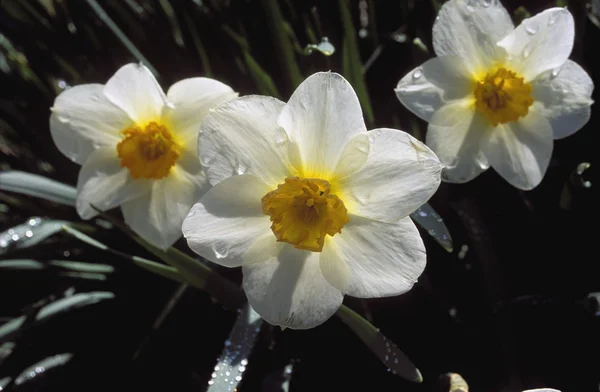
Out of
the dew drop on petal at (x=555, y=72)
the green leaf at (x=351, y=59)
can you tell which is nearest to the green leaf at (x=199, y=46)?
the green leaf at (x=351, y=59)

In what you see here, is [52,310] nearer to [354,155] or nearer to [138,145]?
[138,145]

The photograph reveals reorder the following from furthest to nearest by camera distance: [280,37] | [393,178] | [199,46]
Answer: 1. [199,46]
2. [280,37]
3. [393,178]

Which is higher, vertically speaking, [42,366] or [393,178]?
[393,178]

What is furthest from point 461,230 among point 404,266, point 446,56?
point 404,266

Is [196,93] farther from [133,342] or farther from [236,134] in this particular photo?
[133,342]

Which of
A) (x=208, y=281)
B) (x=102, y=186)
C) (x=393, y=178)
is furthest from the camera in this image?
(x=102, y=186)

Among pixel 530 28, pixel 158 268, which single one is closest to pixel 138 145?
pixel 158 268

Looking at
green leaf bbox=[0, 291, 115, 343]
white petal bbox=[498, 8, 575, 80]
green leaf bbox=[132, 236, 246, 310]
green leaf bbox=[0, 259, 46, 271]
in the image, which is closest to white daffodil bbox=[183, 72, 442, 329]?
green leaf bbox=[132, 236, 246, 310]
